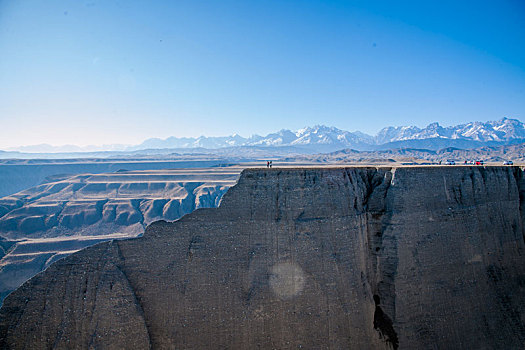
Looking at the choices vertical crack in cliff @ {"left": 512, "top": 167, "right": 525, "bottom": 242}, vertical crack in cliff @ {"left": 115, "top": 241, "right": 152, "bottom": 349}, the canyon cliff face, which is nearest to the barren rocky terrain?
the canyon cliff face

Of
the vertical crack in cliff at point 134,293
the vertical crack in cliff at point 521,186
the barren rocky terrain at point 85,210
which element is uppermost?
the vertical crack in cliff at point 521,186

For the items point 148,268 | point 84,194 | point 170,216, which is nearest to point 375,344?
point 148,268

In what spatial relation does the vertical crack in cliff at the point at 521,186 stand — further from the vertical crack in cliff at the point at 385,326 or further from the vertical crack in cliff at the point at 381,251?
the vertical crack in cliff at the point at 385,326

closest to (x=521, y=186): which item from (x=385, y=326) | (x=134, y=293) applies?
(x=385, y=326)

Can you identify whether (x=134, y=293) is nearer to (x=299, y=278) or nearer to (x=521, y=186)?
(x=299, y=278)

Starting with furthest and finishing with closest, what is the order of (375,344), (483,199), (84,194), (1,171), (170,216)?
(1,171) < (84,194) < (170,216) < (483,199) < (375,344)

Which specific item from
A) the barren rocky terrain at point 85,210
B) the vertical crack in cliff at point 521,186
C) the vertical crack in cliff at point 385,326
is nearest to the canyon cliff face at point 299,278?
the vertical crack in cliff at point 385,326

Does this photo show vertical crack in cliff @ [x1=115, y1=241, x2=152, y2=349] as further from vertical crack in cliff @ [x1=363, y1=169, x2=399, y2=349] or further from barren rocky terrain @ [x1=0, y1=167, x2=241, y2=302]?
barren rocky terrain @ [x1=0, y1=167, x2=241, y2=302]

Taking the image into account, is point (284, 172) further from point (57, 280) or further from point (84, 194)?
point (84, 194)
